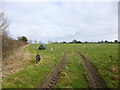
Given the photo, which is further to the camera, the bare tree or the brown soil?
the bare tree

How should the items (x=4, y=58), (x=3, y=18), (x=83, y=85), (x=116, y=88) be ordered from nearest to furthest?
(x=116, y=88) < (x=83, y=85) < (x=4, y=58) < (x=3, y=18)

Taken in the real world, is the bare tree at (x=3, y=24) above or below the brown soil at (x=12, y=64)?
above

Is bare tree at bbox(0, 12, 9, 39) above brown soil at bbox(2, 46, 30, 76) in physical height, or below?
above

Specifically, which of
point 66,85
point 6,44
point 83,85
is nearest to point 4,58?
point 6,44

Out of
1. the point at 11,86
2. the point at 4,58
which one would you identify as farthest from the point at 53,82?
the point at 4,58

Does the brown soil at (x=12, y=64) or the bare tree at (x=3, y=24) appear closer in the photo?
the brown soil at (x=12, y=64)

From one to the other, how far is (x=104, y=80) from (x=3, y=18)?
19.1 metres

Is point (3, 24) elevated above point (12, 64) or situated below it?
above

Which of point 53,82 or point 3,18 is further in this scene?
point 3,18

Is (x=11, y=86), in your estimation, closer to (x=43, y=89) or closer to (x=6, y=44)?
(x=43, y=89)

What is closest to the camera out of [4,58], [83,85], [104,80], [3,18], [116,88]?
[116,88]

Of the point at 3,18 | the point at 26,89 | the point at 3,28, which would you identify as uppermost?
the point at 3,18

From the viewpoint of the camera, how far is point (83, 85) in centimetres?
739

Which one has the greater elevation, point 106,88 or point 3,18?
point 3,18
